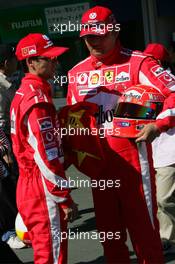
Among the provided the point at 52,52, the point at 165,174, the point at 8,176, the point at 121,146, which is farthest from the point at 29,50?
the point at 8,176

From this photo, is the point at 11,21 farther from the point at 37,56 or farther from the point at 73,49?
the point at 37,56

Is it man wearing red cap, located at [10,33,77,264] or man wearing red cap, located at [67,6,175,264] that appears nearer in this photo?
man wearing red cap, located at [10,33,77,264]

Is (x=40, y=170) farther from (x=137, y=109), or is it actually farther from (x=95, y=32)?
(x=95, y=32)

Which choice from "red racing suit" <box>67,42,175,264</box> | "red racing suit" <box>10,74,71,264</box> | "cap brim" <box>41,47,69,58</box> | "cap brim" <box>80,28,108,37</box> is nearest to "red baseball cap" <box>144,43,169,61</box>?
"red racing suit" <box>67,42,175,264</box>

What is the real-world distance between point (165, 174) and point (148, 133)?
1.65 meters

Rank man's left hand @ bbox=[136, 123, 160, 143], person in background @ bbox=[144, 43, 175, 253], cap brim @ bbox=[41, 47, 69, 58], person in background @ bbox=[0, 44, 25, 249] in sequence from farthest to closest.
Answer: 1. person in background @ bbox=[0, 44, 25, 249]
2. person in background @ bbox=[144, 43, 175, 253]
3. cap brim @ bbox=[41, 47, 69, 58]
4. man's left hand @ bbox=[136, 123, 160, 143]

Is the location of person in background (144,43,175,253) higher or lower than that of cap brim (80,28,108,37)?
lower

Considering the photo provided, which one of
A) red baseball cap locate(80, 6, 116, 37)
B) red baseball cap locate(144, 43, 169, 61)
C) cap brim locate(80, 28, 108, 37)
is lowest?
red baseball cap locate(144, 43, 169, 61)

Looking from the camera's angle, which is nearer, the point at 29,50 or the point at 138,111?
the point at 138,111

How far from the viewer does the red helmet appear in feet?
13.9

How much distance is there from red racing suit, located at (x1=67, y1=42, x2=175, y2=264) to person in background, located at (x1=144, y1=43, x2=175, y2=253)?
1170 millimetres

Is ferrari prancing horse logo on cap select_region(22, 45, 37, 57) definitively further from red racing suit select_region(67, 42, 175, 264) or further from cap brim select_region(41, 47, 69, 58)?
red racing suit select_region(67, 42, 175, 264)

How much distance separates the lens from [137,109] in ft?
14.0

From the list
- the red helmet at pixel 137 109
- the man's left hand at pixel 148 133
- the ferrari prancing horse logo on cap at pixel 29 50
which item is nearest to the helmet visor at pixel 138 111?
the red helmet at pixel 137 109
